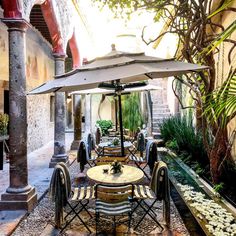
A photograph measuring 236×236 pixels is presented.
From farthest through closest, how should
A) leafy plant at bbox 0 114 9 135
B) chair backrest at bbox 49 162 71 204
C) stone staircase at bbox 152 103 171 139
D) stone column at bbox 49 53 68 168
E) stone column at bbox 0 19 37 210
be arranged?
stone staircase at bbox 152 103 171 139 < leafy plant at bbox 0 114 9 135 < stone column at bbox 49 53 68 168 < stone column at bbox 0 19 37 210 < chair backrest at bbox 49 162 71 204

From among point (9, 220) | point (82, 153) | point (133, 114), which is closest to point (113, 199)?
point (9, 220)

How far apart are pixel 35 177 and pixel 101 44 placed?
51.7 ft

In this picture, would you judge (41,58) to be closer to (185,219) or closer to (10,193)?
(10,193)

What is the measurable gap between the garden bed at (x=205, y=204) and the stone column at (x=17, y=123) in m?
2.51

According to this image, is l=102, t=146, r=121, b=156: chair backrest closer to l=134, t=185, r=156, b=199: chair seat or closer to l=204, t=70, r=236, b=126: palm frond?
l=134, t=185, r=156, b=199: chair seat

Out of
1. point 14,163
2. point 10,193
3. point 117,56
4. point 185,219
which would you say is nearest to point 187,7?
point 117,56

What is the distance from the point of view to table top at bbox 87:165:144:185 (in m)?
3.43

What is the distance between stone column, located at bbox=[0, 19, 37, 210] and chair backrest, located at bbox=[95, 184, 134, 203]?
66.1 inches

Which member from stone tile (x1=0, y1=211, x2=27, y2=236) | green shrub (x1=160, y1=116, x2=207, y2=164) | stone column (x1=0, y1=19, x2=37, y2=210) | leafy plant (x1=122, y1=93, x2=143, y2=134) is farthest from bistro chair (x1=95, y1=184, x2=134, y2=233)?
leafy plant (x1=122, y1=93, x2=143, y2=134)

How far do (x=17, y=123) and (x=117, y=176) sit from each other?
1777 mm

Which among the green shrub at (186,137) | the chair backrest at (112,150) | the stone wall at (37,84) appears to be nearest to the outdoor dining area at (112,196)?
the chair backrest at (112,150)

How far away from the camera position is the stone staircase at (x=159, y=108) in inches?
448

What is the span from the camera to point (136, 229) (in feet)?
11.1

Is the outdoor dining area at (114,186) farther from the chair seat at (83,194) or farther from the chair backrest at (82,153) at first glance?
the chair backrest at (82,153)
